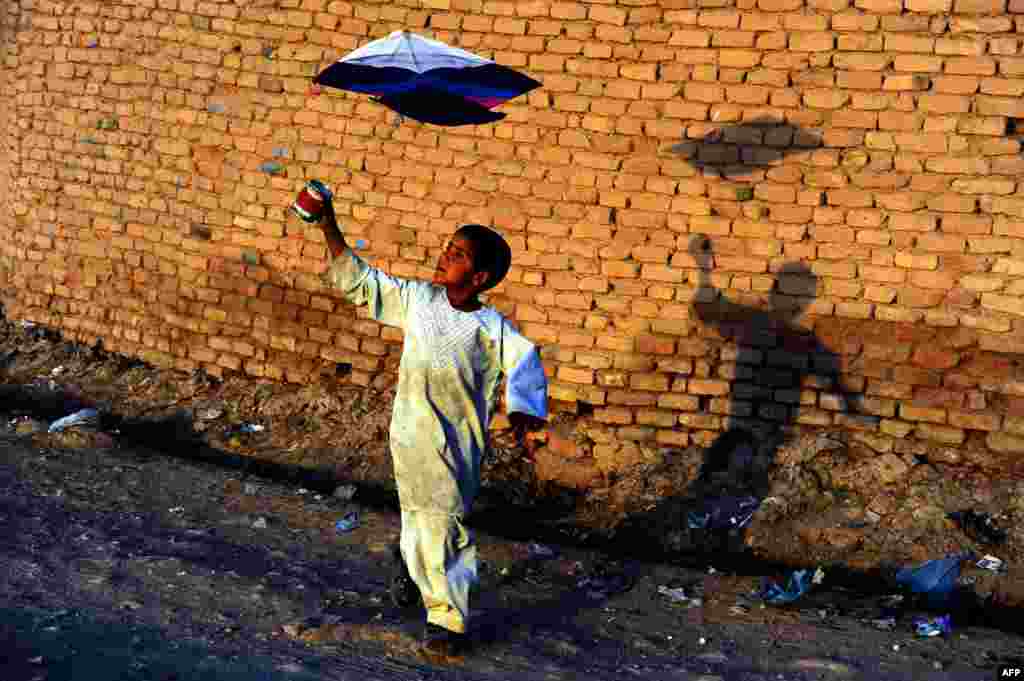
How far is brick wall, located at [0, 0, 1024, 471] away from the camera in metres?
5.10

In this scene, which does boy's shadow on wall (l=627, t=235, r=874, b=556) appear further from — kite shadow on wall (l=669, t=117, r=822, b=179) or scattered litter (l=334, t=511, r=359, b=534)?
scattered litter (l=334, t=511, r=359, b=534)

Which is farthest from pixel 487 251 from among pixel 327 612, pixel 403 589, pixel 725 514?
pixel 725 514

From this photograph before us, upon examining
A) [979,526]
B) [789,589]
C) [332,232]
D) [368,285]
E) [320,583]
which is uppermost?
[332,232]

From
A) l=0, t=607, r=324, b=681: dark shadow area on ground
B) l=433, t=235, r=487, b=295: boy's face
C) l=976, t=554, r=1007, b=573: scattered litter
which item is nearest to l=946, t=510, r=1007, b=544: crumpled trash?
l=976, t=554, r=1007, b=573: scattered litter

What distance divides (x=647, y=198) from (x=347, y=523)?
2113 mm

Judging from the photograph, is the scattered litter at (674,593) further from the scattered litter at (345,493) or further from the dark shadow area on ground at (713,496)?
the scattered litter at (345,493)

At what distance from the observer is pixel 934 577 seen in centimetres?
470

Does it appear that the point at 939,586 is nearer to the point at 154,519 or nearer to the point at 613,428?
the point at 613,428

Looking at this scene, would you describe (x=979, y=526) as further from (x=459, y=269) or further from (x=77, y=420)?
(x=77, y=420)

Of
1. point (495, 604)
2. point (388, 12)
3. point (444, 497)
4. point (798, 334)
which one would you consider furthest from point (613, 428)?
point (388, 12)

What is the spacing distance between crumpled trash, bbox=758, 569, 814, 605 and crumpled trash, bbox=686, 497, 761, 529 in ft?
1.75

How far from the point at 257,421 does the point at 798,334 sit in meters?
3.02

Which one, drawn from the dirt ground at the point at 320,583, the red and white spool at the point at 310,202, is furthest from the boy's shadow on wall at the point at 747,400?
the red and white spool at the point at 310,202

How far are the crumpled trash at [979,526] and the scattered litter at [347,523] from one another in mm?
2653
